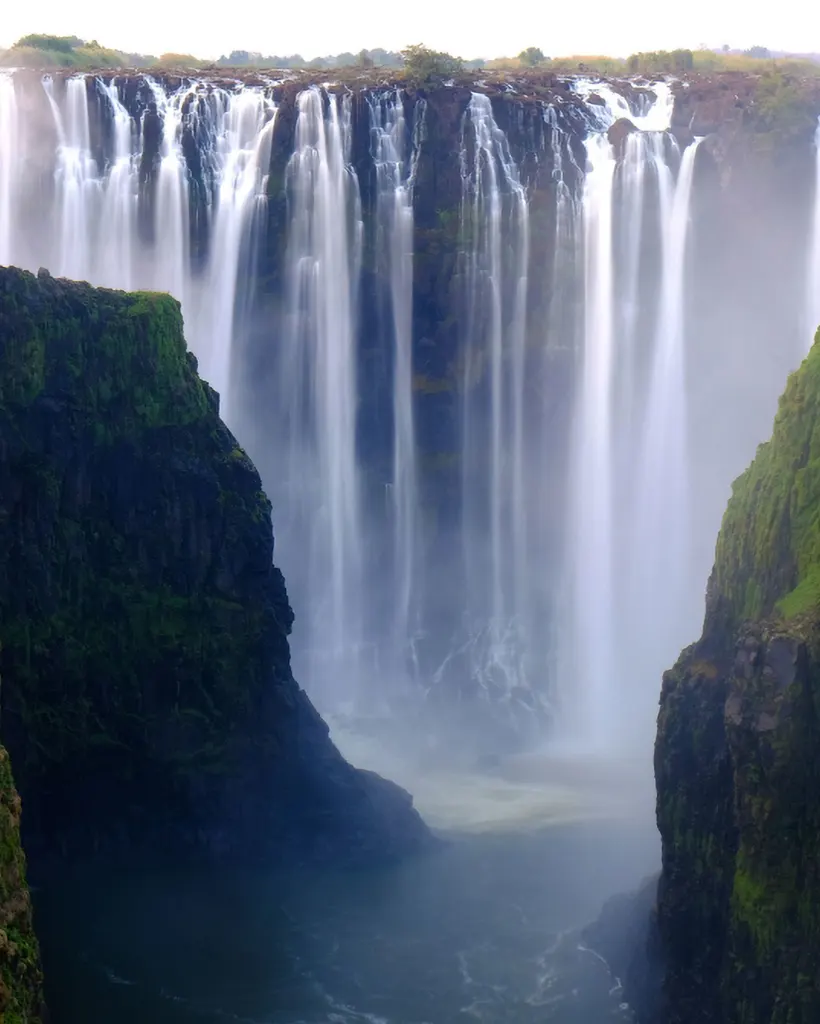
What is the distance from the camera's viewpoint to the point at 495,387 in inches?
1610

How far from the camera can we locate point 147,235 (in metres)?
39.8

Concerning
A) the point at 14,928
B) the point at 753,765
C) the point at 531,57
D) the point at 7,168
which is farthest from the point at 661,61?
the point at 14,928

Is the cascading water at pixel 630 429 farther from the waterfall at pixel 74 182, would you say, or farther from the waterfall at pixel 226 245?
the waterfall at pixel 74 182

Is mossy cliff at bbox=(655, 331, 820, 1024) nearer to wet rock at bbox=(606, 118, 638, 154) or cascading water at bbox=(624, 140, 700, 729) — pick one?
cascading water at bbox=(624, 140, 700, 729)

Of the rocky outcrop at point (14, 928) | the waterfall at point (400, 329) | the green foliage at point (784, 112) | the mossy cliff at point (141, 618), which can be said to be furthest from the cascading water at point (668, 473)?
the rocky outcrop at point (14, 928)

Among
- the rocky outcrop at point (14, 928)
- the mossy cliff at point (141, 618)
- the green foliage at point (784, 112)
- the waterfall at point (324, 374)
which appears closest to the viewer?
the rocky outcrop at point (14, 928)

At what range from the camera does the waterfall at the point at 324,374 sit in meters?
40.0

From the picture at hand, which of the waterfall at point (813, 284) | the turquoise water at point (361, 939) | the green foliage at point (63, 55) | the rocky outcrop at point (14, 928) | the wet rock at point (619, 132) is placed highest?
the green foliage at point (63, 55)

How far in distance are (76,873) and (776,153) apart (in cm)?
2831

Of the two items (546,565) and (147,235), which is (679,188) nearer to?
(546,565)

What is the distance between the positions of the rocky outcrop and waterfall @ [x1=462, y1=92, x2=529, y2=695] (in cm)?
2363

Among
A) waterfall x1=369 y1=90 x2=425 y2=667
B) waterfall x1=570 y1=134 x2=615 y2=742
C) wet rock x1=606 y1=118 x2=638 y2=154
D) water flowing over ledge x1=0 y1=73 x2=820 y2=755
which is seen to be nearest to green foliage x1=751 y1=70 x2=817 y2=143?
water flowing over ledge x1=0 y1=73 x2=820 y2=755

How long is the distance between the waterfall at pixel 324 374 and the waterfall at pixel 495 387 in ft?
11.4

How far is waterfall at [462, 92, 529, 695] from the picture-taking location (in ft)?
133
